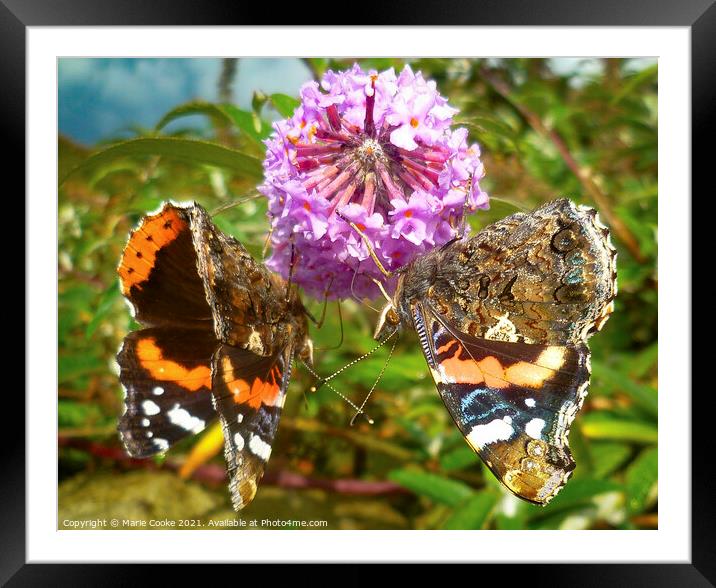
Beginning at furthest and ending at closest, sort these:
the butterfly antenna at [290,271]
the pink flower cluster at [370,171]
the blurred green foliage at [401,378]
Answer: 1. the blurred green foliage at [401,378]
2. the butterfly antenna at [290,271]
3. the pink flower cluster at [370,171]

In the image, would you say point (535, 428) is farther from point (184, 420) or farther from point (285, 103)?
point (285, 103)

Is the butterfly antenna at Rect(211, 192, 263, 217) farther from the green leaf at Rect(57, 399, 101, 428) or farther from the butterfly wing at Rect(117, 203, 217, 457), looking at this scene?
the green leaf at Rect(57, 399, 101, 428)

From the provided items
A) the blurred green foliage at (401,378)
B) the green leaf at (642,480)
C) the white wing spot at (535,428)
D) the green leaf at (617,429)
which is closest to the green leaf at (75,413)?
the blurred green foliage at (401,378)

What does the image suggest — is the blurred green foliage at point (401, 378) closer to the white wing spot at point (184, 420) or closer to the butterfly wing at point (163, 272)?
the butterfly wing at point (163, 272)

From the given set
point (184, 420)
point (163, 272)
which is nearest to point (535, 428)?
point (184, 420)

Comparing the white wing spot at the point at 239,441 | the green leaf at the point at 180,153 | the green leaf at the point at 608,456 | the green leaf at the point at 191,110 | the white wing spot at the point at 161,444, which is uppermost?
the green leaf at the point at 191,110
